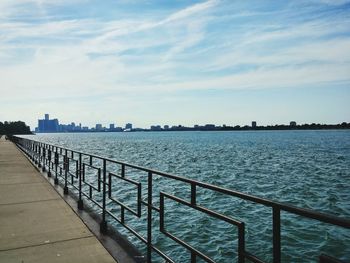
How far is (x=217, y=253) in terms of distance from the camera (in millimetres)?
9391

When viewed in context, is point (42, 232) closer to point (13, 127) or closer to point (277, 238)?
point (277, 238)

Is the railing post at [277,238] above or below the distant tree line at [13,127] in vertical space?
below

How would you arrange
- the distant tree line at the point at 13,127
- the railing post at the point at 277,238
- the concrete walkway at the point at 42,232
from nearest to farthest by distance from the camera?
1. the railing post at the point at 277,238
2. the concrete walkway at the point at 42,232
3. the distant tree line at the point at 13,127

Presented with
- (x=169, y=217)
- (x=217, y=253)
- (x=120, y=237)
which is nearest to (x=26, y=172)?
(x=169, y=217)

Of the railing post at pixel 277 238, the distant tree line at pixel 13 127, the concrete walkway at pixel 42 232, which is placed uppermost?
the distant tree line at pixel 13 127

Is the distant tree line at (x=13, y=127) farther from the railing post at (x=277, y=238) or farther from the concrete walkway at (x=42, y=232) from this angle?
the railing post at (x=277, y=238)

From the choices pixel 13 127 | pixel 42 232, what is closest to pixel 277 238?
pixel 42 232

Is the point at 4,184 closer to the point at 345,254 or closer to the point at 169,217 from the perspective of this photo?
the point at 169,217

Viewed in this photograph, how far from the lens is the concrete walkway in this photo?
4.74m

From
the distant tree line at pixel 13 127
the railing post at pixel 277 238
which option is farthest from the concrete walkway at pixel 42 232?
the distant tree line at pixel 13 127

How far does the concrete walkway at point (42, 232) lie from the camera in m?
4.74

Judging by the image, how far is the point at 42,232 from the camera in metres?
5.79

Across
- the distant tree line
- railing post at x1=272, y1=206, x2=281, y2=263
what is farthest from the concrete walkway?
the distant tree line

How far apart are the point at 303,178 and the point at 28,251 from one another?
2373cm
